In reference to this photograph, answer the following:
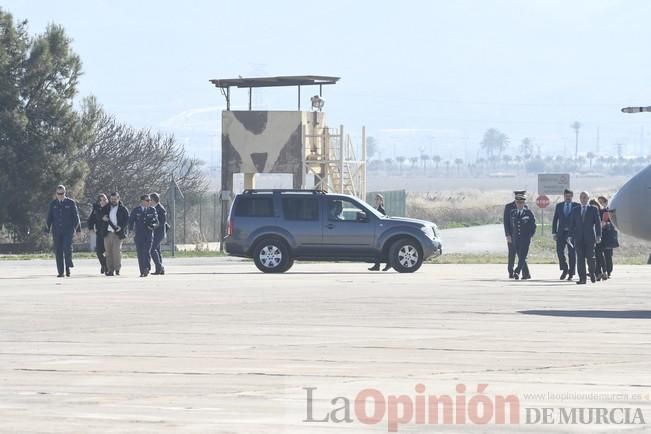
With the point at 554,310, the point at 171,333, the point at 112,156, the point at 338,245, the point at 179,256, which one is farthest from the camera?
the point at 112,156

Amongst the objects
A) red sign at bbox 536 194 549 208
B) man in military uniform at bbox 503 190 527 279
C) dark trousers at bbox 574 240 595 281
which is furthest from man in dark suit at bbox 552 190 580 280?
red sign at bbox 536 194 549 208

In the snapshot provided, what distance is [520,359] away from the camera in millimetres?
14758

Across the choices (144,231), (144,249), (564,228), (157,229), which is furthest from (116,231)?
(564,228)

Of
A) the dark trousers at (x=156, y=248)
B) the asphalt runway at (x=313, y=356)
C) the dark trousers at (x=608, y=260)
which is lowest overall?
the asphalt runway at (x=313, y=356)

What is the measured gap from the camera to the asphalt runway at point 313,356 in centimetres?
1105

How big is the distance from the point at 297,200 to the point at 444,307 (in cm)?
1121

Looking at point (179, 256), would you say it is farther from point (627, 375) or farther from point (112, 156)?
point (627, 375)

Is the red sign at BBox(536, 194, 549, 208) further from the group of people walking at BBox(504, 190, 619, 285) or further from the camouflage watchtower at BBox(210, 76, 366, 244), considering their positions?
the group of people walking at BBox(504, 190, 619, 285)

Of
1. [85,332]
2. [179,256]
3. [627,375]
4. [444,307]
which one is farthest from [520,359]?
[179,256]

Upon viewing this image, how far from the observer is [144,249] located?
30.3m

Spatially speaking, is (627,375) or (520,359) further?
(520,359)

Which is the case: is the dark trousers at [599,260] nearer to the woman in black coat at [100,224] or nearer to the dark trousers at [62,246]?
the woman in black coat at [100,224]

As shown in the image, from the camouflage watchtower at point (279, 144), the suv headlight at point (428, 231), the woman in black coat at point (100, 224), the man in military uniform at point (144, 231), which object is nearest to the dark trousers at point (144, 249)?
the man in military uniform at point (144, 231)

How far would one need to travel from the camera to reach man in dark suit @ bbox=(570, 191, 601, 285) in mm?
27438
